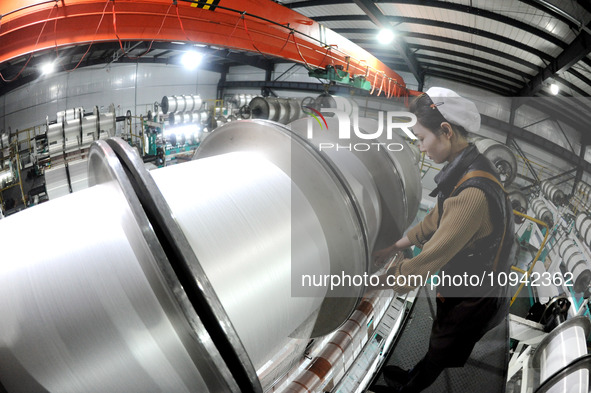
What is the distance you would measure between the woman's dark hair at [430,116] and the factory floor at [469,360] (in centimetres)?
54

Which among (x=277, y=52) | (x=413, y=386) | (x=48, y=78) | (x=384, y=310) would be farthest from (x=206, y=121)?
(x=413, y=386)

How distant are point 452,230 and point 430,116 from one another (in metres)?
0.30

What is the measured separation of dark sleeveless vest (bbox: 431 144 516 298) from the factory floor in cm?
24

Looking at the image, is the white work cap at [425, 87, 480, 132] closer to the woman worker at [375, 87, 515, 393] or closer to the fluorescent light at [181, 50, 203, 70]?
the woman worker at [375, 87, 515, 393]

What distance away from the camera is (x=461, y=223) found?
27.4 inches

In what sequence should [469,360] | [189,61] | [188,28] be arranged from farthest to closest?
[189,61] < [188,28] < [469,360]

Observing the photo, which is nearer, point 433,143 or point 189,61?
point 433,143

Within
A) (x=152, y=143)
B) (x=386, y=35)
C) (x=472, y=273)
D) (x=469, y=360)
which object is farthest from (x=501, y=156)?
(x=152, y=143)

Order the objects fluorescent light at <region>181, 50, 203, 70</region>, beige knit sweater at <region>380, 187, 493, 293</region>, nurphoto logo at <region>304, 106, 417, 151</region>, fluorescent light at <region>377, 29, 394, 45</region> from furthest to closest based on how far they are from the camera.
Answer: fluorescent light at <region>181, 50, 203, 70</region>
fluorescent light at <region>377, 29, 394, 45</region>
nurphoto logo at <region>304, 106, 417, 151</region>
beige knit sweater at <region>380, 187, 493, 293</region>

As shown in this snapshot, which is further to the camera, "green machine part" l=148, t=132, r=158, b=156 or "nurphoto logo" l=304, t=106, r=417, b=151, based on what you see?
"green machine part" l=148, t=132, r=158, b=156

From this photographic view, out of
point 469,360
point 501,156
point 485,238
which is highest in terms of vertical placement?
point 501,156

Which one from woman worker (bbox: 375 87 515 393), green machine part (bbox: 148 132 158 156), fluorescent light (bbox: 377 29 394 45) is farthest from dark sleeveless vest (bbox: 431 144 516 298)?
green machine part (bbox: 148 132 158 156)

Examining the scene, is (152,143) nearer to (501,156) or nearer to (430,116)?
(430,116)

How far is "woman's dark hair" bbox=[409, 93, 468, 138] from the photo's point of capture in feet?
2.45
